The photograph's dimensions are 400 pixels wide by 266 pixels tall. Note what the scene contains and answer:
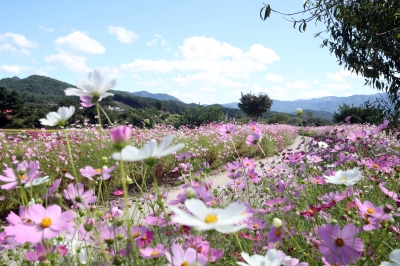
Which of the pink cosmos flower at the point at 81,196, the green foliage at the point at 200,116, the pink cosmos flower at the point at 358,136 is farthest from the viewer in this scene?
the green foliage at the point at 200,116

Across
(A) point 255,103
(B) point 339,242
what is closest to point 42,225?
(B) point 339,242

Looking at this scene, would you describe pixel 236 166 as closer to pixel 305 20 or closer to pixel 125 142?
pixel 125 142

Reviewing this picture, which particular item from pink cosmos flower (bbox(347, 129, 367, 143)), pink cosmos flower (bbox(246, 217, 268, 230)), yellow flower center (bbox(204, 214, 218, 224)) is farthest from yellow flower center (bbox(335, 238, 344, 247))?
pink cosmos flower (bbox(347, 129, 367, 143))

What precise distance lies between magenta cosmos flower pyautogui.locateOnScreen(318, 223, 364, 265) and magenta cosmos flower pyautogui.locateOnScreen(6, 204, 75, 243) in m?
0.59

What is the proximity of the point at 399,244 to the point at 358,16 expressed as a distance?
8.15 feet

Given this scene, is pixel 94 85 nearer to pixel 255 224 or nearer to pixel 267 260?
pixel 267 260

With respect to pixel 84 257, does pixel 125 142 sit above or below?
above

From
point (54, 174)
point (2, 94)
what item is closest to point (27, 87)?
point (2, 94)

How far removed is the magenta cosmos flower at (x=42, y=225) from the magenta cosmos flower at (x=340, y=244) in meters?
0.59

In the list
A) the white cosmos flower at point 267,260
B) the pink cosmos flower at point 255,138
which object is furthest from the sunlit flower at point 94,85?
the pink cosmos flower at point 255,138

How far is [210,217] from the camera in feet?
1.57

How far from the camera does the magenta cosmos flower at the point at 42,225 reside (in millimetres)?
570

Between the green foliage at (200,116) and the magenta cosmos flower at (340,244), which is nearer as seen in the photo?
the magenta cosmos flower at (340,244)

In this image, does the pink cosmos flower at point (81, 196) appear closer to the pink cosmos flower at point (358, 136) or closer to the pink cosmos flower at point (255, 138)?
the pink cosmos flower at point (255, 138)
